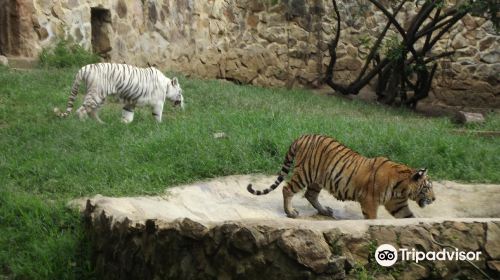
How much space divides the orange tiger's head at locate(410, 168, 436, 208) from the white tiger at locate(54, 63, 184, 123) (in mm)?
4416

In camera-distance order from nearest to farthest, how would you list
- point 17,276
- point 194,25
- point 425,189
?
point 17,276, point 425,189, point 194,25

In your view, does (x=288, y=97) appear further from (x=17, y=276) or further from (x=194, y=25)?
(x=17, y=276)

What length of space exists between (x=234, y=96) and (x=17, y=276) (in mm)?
7171

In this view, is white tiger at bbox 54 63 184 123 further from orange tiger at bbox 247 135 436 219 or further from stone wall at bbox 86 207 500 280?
stone wall at bbox 86 207 500 280

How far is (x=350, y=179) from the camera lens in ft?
22.9

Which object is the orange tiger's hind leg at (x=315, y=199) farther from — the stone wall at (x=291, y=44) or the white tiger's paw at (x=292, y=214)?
the stone wall at (x=291, y=44)

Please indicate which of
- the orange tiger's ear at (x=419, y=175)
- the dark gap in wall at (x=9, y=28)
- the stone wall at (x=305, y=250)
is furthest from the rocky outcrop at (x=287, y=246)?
the dark gap in wall at (x=9, y=28)

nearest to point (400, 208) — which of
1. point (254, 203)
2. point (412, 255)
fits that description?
point (254, 203)

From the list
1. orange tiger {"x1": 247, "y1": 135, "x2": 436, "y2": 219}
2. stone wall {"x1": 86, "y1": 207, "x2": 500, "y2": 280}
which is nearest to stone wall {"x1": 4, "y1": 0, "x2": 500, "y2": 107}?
orange tiger {"x1": 247, "y1": 135, "x2": 436, "y2": 219}

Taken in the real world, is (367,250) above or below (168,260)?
above

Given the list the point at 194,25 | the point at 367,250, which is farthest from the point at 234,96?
the point at 367,250

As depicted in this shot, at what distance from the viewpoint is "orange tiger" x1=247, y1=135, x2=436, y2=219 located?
677 centimetres

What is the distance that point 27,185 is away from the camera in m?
7.33

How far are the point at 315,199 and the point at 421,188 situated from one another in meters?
1.14
